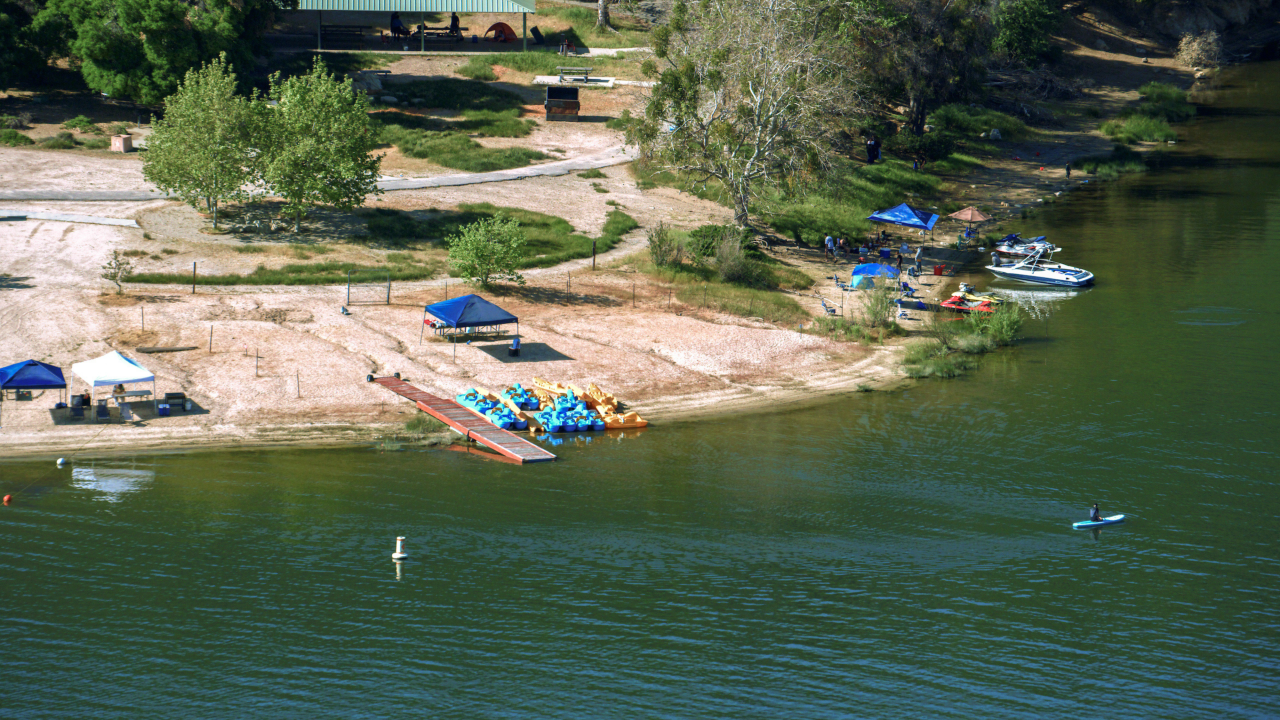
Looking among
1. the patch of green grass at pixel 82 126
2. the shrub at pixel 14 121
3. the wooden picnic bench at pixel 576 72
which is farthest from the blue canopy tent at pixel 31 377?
the wooden picnic bench at pixel 576 72

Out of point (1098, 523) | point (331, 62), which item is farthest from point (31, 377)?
point (331, 62)

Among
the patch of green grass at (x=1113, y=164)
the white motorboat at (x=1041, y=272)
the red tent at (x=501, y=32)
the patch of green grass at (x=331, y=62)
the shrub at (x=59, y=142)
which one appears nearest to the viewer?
the white motorboat at (x=1041, y=272)

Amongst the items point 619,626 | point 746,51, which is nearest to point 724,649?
point 619,626

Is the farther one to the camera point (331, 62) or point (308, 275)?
point (331, 62)

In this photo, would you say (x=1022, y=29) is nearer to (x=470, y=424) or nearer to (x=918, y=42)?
(x=918, y=42)

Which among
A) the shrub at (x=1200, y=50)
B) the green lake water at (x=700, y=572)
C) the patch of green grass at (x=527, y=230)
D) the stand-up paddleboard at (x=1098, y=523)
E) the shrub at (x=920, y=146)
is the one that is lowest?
the green lake water at (x=700, y=572)

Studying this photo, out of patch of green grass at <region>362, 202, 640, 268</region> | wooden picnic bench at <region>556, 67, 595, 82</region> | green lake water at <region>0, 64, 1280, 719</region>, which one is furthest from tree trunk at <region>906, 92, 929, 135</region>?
green lake water at <region>0, 64, 1280, 719</region>

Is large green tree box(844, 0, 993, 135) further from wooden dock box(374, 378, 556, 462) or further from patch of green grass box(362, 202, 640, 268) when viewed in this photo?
wooden dock box(374, 378, 556, 462)

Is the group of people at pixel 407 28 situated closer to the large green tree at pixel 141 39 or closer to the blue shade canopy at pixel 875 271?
the large green tree at pixel 141 39
